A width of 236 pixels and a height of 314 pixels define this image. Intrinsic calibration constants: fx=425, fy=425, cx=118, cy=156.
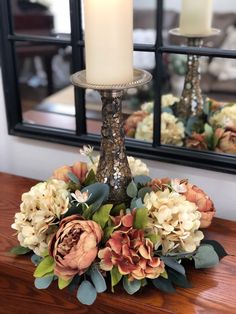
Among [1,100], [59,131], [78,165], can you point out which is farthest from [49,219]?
[1,100]

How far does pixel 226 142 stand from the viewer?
0.99 m

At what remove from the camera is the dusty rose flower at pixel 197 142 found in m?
1.02

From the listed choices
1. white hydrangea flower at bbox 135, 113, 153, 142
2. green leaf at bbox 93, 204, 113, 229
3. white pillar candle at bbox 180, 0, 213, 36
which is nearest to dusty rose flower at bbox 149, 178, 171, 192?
green leaf at bbox 93, 204, 113, 229

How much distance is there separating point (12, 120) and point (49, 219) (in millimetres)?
501

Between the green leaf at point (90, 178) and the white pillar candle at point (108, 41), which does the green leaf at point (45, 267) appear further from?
the white pillar candle at point (108, 41)

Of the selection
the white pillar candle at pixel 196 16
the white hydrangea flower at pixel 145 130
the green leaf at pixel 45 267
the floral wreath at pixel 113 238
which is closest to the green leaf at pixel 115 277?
the floral wreath at pixel 113 238

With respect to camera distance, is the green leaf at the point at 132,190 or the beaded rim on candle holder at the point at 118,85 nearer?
the beaded rim on candle holder at the point at 118,85

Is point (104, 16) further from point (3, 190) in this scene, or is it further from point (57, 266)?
point (3, 190)

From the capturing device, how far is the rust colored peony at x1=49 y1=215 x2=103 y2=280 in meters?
0.70

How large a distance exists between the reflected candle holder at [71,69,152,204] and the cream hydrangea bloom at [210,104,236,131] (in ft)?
1.07

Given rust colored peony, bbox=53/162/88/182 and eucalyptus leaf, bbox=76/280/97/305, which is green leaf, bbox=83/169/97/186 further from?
eucalyptus leaf, bbox=76/280/97/305

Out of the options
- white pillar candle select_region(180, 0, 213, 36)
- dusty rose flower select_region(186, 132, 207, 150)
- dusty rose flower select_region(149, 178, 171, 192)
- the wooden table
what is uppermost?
white pillar candle select_region(180, 0, 213, 36)

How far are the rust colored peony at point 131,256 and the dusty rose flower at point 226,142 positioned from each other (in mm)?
373

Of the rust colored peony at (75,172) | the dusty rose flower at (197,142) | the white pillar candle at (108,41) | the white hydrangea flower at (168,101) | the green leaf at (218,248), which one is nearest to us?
the white pillar candle at (108,41)
